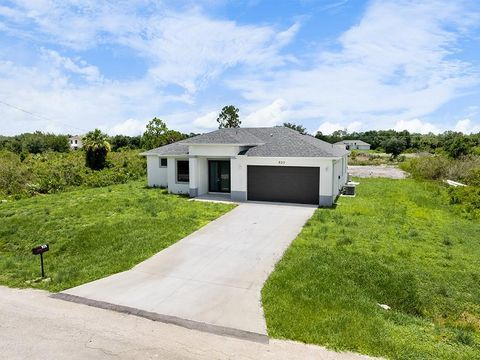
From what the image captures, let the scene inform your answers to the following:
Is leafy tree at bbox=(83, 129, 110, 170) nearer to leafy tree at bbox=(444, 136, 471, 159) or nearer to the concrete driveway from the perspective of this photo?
the concrete driveway

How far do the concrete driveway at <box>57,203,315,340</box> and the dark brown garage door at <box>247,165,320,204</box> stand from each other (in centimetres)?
527

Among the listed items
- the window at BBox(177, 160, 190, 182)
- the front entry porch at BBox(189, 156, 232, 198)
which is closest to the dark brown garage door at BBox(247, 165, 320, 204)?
the front entry porch at BBox(189, 156, 232, 198)

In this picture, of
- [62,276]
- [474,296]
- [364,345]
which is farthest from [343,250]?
[62,276]

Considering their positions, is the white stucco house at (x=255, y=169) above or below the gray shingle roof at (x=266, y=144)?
below

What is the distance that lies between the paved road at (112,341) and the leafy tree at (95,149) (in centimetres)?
2971

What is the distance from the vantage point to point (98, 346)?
5.89 metres

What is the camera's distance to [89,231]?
13.4 metres

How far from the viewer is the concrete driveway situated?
698 centimetres

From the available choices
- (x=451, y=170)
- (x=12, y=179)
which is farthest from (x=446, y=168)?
(x=12, y=179)

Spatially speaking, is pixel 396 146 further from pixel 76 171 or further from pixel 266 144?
pixel 76 171

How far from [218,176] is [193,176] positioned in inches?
66.2

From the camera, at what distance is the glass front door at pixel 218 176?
2081 centimetres

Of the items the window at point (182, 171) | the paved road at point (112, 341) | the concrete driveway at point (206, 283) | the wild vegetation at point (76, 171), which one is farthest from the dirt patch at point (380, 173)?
the paved road at point (112, 341)

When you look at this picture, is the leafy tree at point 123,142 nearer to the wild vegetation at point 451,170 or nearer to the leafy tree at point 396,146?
the wild vegetation at point 451,170
